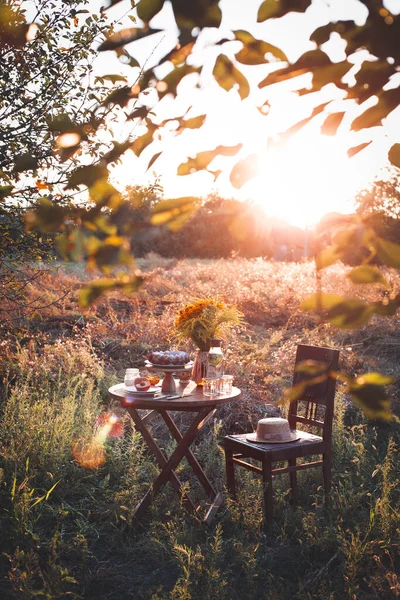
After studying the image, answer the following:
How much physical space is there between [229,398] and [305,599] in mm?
1355

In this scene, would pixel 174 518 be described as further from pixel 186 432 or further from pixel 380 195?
pixel 380 195

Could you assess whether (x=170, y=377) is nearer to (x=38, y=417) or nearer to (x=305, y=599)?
(x=38, y=417)

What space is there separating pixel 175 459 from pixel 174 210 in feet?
11.0

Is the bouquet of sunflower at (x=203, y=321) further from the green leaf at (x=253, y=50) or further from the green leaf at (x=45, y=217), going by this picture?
the green leaf at (x=45, y=217)

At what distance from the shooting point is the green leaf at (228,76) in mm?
1247

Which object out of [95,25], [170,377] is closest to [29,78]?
[95,25]

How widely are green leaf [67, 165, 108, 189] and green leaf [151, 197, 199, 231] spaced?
0.39ft

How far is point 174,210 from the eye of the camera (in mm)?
1054

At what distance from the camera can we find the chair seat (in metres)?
4.07

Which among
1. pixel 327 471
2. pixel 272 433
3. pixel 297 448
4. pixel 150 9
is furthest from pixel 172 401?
pixel 150 9

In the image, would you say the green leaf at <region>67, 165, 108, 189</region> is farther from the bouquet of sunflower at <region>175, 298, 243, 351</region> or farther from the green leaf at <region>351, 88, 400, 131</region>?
the bouquet of sunflower at <region>175, 298, 243, 351</region>

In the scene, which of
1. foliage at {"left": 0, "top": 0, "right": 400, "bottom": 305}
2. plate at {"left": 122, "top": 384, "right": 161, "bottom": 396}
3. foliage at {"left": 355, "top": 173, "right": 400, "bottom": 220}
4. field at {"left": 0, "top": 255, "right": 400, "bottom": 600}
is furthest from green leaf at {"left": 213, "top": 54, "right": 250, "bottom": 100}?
foliage at {"left": 355, "top": 173, "right": 400, "bottom": 220}

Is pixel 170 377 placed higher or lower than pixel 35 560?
higher

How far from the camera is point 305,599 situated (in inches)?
124
